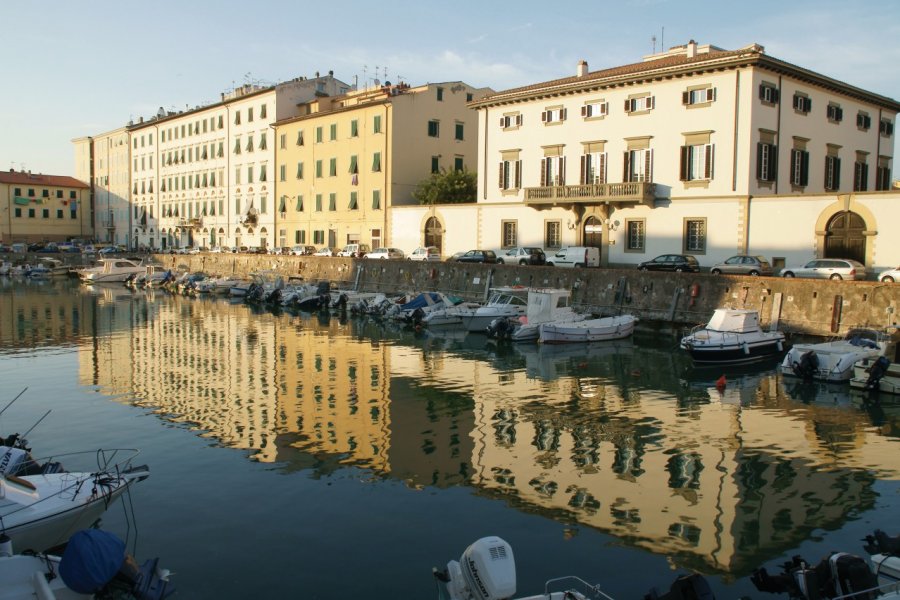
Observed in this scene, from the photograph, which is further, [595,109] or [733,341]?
[595,109]

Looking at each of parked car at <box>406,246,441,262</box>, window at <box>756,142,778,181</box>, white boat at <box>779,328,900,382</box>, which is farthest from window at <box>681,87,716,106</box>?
white boat at <box>779,328,900,382</box>

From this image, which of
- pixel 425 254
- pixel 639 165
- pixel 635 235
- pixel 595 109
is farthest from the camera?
pixel 425 254

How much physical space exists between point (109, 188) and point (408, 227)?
219ft

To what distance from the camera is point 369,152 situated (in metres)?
65.1

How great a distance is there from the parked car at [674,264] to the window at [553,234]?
10.4 meters

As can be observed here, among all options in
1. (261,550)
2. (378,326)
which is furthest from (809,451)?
(378,326)

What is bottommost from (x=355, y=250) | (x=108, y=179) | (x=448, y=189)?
(x=355, y=250)

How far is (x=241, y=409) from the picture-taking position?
2119cm

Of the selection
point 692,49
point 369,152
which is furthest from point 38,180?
point 692,49

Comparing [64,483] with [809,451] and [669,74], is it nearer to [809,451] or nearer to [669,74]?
[809,451]

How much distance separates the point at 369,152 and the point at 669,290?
112ft

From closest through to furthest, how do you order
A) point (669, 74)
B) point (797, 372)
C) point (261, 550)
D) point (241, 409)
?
point (261, 550) → point (241, 409) → point (797, 372) → point (669, 74)

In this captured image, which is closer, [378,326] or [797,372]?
[797,372]

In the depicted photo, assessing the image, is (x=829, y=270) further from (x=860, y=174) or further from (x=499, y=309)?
(x=860, y=174)
